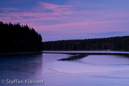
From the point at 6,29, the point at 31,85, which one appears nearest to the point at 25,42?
the point at 6,29

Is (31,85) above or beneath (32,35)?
beneath

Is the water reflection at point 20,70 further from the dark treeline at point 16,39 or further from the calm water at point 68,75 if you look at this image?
the dark treeline at point 16,39

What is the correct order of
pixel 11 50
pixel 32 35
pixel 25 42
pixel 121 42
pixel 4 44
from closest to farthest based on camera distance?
pixel 4 44 < pixel 11 50 < pixel 25 42 < pixel 32 35 < pixel 121 42

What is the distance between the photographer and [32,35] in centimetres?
10162

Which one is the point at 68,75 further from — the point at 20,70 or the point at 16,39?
the point at 16,39

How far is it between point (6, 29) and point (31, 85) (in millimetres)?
69559

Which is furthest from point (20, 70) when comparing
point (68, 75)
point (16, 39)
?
point (16, 39)

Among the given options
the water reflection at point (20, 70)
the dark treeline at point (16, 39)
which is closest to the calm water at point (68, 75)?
the water reflection at point (20, 70)

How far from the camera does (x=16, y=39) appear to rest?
85062mm

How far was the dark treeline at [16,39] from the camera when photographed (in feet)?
252

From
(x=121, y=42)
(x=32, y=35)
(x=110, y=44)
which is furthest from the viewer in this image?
(x=110, y=44)

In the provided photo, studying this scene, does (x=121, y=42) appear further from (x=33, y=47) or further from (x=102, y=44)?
(x=33, y=47)

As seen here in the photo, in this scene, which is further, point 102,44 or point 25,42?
point 102,44

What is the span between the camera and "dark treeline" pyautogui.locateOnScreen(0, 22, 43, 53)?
7679 centimetres
